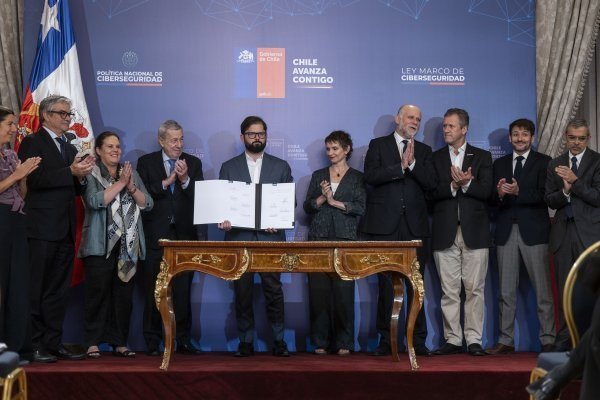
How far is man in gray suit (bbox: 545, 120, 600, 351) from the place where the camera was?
6227mm

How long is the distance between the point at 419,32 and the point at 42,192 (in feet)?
11.7

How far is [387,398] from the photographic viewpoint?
5348mm

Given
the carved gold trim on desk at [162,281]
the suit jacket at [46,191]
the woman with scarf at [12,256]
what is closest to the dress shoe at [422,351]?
the carved gold trim on desk at [162,281]

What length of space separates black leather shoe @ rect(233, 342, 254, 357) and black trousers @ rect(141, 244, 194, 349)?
0.48 meters

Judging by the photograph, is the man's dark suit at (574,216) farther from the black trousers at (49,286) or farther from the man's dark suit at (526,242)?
the black trousers at (49,286)

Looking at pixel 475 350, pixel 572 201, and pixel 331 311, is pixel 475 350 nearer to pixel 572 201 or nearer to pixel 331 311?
pixel 331 311

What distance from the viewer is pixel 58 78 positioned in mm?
6781

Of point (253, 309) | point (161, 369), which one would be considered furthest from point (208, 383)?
point (253, 309)

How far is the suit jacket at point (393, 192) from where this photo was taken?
6523mm

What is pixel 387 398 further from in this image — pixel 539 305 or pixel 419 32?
pixel 419 32

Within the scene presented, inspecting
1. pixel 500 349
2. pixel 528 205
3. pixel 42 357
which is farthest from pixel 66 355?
pixel 528 205

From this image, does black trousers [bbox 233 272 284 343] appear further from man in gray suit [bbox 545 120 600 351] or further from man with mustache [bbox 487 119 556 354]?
man in gray suit [bbox 545 120 600 351]

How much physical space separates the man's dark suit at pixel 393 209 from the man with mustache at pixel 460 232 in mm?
137

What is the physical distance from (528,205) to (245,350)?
2583 millimetres
